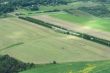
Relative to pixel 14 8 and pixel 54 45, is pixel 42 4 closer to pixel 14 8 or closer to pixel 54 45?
pixel 14 8

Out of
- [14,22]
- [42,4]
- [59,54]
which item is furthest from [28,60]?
[42,4]

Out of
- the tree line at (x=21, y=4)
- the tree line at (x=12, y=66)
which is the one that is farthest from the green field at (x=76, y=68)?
the tree line at (x=21, y=4)

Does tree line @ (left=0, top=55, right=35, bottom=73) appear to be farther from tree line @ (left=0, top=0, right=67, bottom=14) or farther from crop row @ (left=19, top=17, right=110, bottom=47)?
tree line @ (left=0, top=0, right=67, bottom=14)

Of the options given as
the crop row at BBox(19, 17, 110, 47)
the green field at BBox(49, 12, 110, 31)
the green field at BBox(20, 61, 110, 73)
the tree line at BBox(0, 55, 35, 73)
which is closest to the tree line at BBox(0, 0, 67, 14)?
the green field at BBox(49, 12, 110, 31)

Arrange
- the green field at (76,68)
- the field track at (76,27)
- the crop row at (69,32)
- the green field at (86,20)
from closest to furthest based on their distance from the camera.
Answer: the green field at (76,68) < the crop row at (69,32) < the field track at (76,27) < the green field at (86,20)

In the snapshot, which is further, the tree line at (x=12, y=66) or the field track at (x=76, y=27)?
the field track at (x=76, y=27)

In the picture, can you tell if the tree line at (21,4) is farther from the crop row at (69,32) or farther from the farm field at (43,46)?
the farm field at (43,46)

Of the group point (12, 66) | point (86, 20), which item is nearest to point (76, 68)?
point (12, 66)

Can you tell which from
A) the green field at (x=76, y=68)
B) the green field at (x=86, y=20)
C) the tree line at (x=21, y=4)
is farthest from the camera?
the tree line at (x=21, y=4)
